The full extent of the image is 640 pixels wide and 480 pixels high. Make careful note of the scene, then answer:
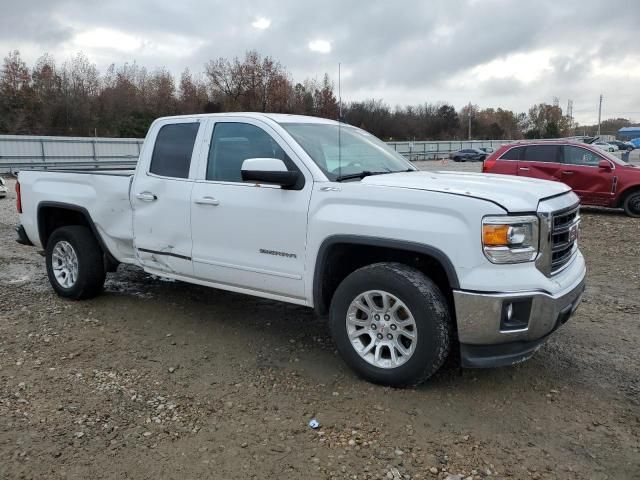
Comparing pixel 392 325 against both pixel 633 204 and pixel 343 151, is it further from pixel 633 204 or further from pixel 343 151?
pixel 633 204

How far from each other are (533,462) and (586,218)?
10264 millimetres

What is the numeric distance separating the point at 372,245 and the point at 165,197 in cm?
210

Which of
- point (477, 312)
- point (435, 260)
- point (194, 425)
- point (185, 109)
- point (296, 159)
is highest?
point (185, 109)

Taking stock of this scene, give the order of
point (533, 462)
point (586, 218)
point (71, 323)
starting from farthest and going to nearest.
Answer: point (586, 218) < point (71, 323) < point (533, 462)

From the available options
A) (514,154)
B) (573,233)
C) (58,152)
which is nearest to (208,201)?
(573,233)

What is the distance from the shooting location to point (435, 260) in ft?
11.9

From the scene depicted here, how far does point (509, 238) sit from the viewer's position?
3291mm

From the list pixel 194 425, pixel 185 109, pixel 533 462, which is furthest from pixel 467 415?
pixel 185 109

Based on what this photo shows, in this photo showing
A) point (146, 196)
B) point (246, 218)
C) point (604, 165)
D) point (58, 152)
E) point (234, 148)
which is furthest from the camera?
point (58, 152)

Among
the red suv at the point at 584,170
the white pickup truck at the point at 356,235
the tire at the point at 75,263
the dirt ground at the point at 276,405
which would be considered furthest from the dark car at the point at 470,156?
the tire at the point at 75,263

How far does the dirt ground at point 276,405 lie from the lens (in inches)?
117

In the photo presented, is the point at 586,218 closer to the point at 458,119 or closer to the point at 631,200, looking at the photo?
the point at 631,200

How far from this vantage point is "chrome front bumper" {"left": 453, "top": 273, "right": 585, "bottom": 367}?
3305 millimetres

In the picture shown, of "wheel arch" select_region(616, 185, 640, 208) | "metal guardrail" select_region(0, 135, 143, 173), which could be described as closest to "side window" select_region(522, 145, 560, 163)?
"wheel arch" select_region(616, 185, 640, 208)
